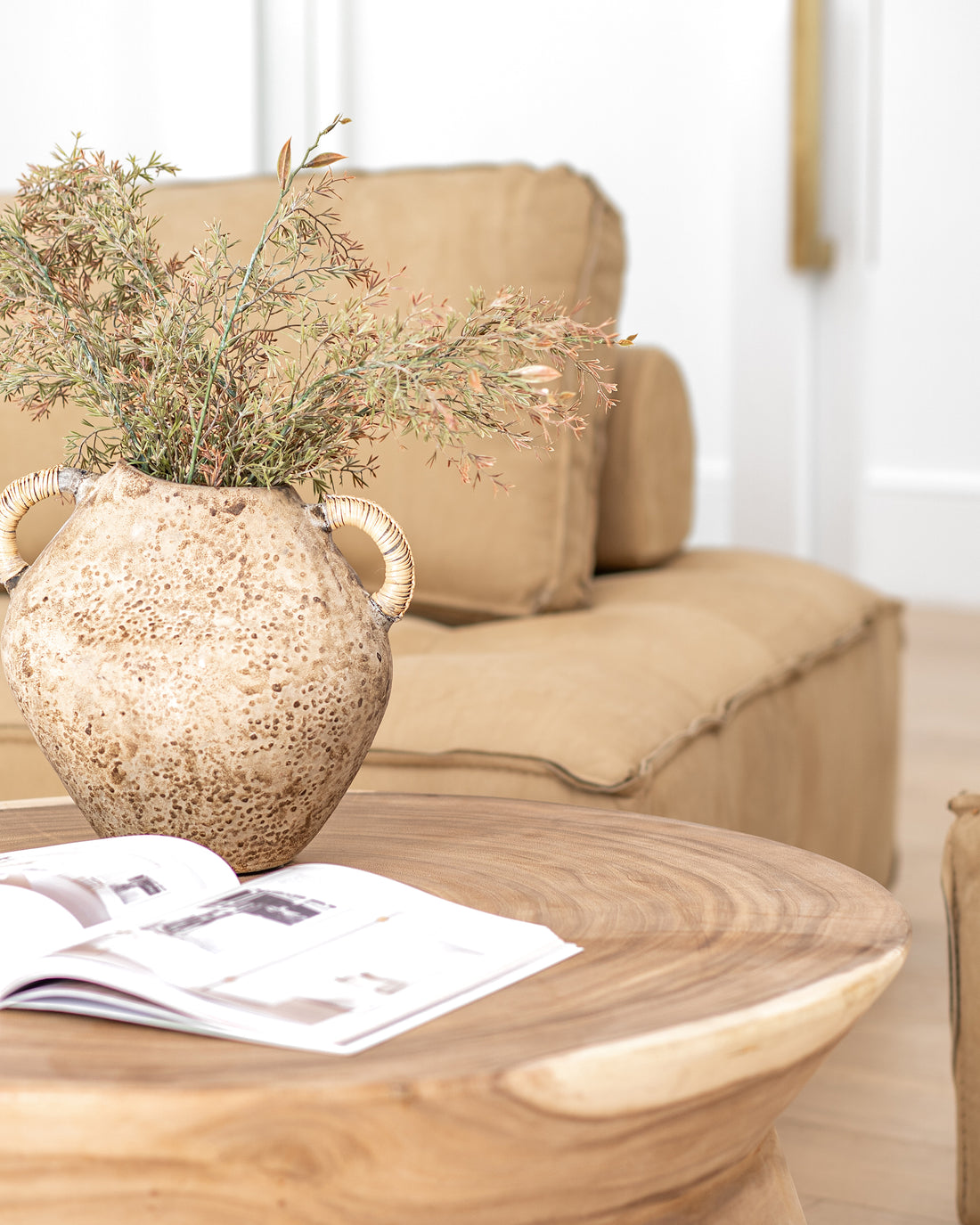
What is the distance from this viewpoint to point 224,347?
762 millimetres

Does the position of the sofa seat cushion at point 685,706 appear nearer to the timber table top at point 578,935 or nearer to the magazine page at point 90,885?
the timber table top at point 578,935

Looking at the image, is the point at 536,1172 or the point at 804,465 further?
the point at 804,465

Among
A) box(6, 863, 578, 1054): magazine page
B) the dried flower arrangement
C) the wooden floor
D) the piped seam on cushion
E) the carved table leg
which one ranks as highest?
the dried flower arrangement

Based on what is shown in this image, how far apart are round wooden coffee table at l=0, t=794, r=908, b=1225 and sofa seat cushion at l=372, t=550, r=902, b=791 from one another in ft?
1.57

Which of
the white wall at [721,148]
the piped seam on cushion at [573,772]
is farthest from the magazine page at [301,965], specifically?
the white wall at [721,148]

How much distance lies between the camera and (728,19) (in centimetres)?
344

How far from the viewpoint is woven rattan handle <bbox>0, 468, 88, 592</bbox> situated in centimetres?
82

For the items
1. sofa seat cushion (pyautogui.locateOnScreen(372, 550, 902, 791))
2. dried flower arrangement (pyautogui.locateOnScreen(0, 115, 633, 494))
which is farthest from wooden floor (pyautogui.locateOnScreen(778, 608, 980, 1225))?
dried flower arrangement (pyautogui.locateOnScreen(0, 115, 633, 494))

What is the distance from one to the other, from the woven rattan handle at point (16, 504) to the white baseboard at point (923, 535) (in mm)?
3736

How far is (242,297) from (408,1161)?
17.7 inches

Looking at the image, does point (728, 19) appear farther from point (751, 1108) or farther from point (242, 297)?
point (751, 1108)

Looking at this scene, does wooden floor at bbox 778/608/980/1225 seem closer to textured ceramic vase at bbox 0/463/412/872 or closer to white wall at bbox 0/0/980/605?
textured ceramic vase at bbox 0/463/412/872

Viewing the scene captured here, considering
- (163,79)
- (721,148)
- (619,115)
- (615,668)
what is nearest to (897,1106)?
(615,668)

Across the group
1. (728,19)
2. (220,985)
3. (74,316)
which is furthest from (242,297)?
(728,19)
